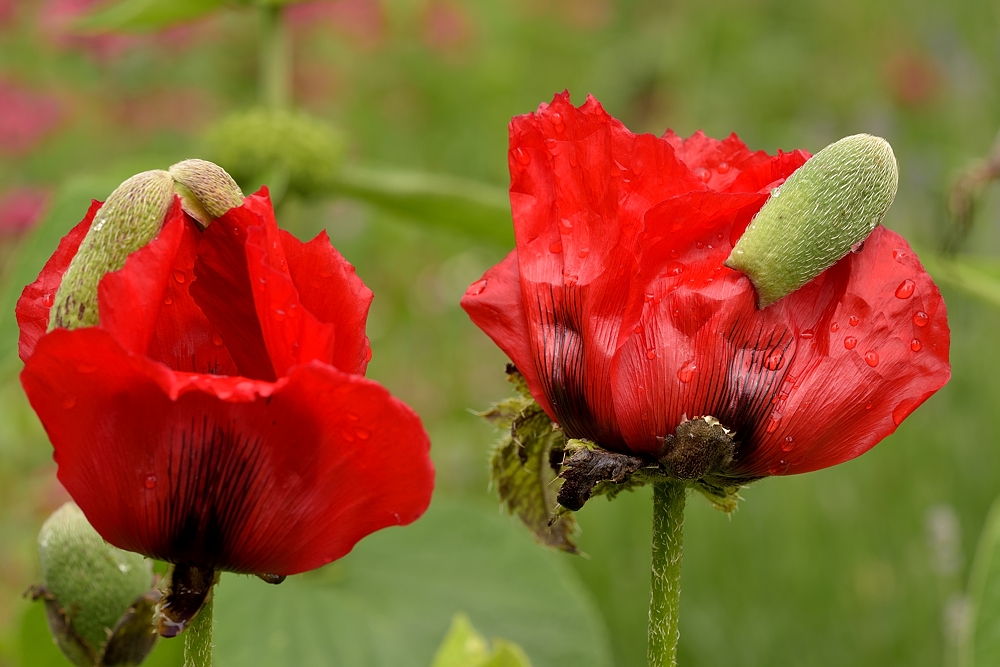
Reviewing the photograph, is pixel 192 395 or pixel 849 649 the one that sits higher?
pixel 192 395

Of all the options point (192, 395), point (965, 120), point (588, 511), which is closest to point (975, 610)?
point (192, 395)

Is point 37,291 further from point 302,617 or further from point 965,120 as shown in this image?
point 965,120

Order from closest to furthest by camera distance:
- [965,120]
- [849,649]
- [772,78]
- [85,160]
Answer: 1. [849,649]
2. [85,160]
3. [965,120]
4. [772,78]

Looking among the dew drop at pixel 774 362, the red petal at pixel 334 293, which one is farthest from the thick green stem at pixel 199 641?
the dew drop at pixel 774 362

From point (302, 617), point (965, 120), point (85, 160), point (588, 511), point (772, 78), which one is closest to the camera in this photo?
point (302, 617)

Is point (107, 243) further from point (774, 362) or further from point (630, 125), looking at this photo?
point (630, 125)

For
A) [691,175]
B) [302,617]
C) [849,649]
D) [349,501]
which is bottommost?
[849,649]

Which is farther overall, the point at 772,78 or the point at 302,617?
the point at 772,78
